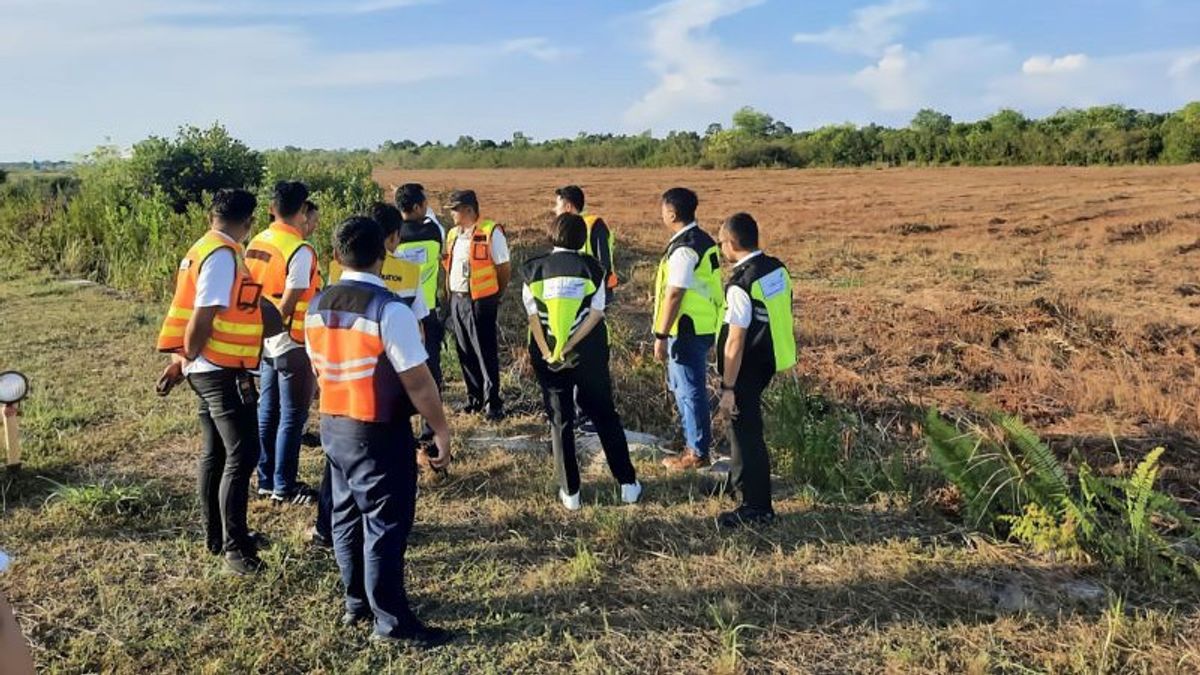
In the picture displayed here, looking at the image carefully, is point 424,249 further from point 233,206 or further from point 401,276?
point 233,206

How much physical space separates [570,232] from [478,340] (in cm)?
213

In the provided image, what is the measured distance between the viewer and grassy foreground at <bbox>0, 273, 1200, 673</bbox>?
3.29 meters

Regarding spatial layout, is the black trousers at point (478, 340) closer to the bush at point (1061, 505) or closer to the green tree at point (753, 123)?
the bush at point (1061, 505)

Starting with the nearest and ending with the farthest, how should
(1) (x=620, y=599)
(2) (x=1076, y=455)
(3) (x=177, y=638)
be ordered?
1. (3) (x=177, y=638)
2. (1) (x=620, y=599)
3. (2) (x=1076, y=455)

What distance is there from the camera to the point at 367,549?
3281 millimetres

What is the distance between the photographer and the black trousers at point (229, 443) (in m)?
3.78

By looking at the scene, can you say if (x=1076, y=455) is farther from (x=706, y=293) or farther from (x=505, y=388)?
(x=505, y=388)

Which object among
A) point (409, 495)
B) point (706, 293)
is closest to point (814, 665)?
point (409, 495)

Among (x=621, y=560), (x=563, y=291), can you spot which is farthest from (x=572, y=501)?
(x=563, y=291)

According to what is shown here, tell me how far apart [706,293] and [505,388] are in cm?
260

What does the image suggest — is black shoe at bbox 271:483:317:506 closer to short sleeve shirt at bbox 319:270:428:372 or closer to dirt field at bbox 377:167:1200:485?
short sleeve shirt at bbox 319:270:428:372

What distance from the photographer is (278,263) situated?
14.4 feet

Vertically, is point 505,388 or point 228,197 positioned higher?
point 228,197

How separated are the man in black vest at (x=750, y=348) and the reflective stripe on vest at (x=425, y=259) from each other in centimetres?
220
